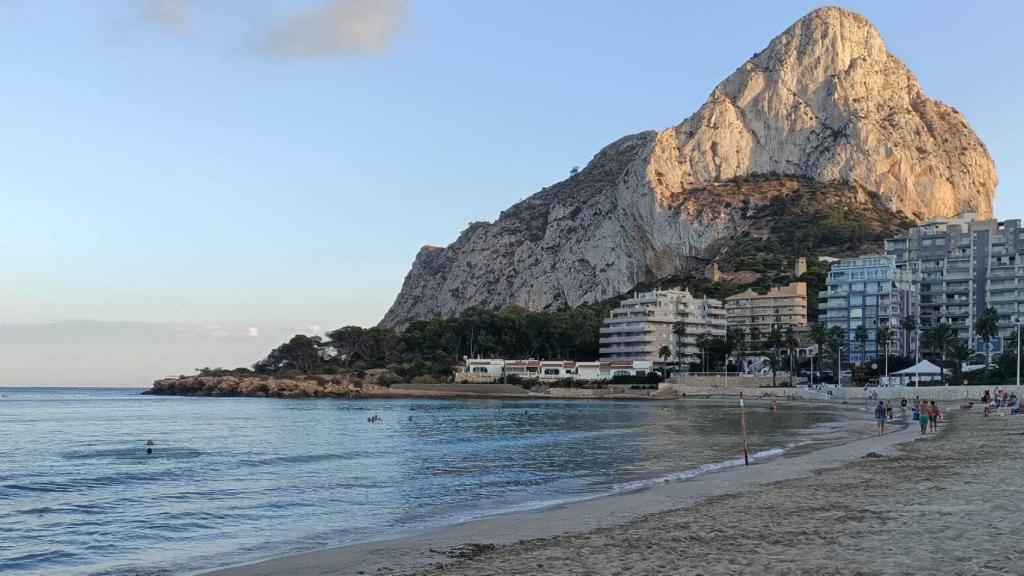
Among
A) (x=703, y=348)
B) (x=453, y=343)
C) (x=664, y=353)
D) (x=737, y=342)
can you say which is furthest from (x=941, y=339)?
(x=453, y=343)

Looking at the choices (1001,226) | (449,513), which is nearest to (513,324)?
(1001,226)

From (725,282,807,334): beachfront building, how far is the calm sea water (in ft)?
318

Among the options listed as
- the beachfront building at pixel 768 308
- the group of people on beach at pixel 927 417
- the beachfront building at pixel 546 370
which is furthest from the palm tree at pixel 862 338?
the group of people on beach at pixel 927 417

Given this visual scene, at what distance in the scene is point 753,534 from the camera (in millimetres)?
15586

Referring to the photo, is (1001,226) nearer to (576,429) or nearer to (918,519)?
(576,429)

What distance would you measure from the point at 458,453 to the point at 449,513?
20298 mm

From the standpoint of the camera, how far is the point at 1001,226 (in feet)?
472

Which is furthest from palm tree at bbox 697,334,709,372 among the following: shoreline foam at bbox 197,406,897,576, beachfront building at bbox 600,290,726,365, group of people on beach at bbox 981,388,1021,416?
shoreline foam at bbox 197,406,897,576

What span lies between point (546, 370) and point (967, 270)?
69.9 m

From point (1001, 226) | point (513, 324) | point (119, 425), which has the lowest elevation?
point (119, 425)

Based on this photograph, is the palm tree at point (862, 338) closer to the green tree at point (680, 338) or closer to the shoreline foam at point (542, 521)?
the green tree at point (680, 338)

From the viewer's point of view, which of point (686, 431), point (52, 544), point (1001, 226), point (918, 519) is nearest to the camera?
point (918, 519)

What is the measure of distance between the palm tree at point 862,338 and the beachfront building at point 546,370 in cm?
3290

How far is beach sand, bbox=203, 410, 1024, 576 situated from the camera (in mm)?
12859
